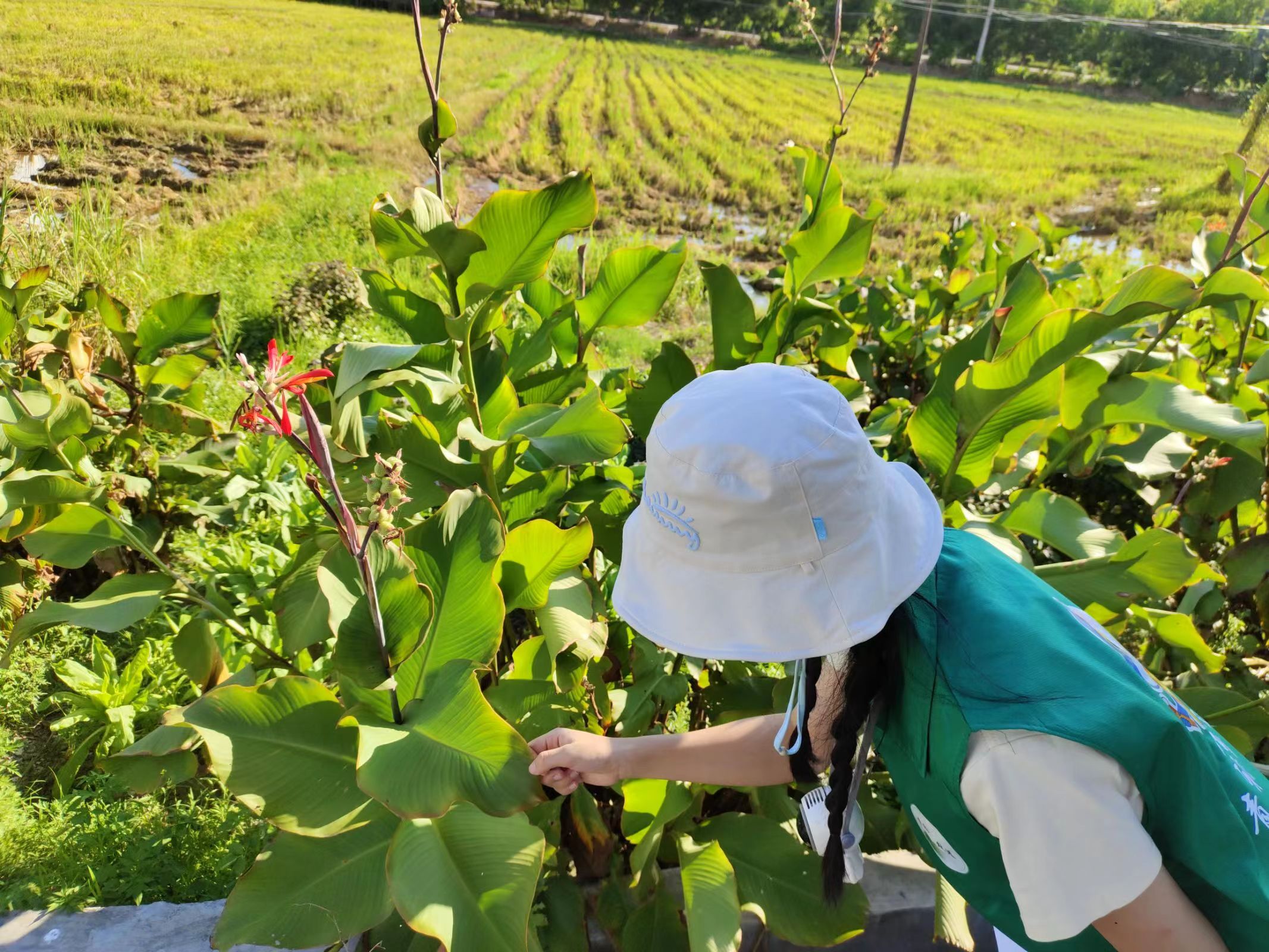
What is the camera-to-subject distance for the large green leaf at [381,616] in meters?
0.88

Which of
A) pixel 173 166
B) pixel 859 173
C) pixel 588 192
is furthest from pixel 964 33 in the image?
pixel 588 192

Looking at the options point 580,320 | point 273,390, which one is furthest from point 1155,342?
point 273,390

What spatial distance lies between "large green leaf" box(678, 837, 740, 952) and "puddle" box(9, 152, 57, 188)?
2.76 meters

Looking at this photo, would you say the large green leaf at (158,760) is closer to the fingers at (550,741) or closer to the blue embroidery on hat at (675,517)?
the fingers at (550,741)

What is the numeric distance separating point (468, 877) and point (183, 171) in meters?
Result: 2.85

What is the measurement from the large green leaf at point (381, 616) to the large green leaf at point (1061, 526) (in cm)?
96

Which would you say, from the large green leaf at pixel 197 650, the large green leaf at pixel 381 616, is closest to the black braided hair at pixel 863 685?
the large green leaf at pixel 381 616

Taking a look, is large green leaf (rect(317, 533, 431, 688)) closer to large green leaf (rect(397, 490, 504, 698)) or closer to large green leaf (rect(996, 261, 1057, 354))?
large green leaf (rect(397, 490, 504, 698))

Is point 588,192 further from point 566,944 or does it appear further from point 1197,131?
point 1197,131

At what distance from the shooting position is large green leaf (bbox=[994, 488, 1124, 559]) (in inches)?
50.6

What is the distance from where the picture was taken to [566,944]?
1097mm

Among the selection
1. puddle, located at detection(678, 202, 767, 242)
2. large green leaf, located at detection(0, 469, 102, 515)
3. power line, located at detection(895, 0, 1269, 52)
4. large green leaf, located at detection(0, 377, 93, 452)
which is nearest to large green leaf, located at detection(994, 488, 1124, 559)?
large green leaf, located at detection(0, 469, 102, 515)

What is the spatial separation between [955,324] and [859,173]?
12.6 feet

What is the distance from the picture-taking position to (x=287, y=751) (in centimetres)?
88
